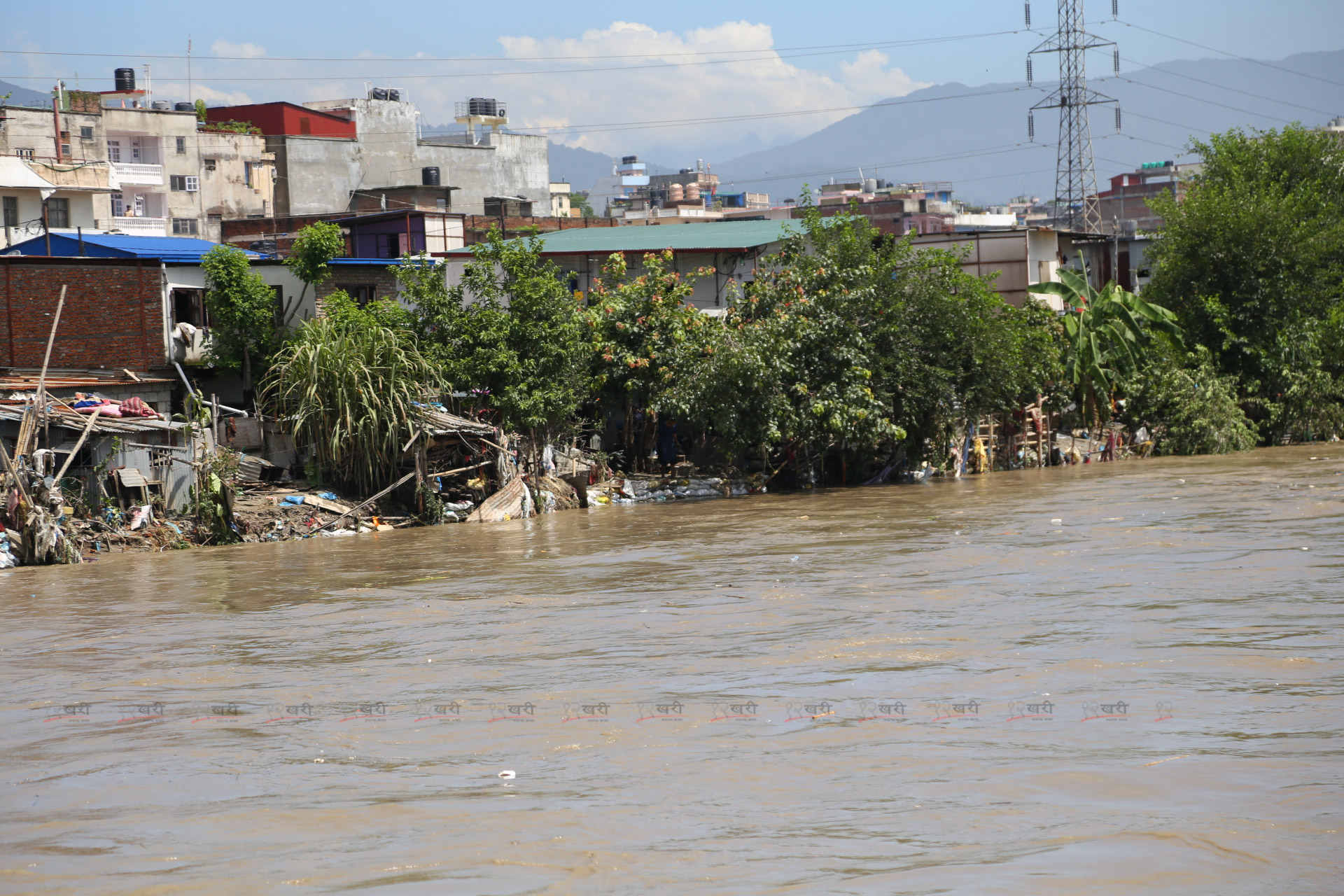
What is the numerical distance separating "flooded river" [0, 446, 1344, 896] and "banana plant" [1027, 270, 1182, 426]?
503 inches

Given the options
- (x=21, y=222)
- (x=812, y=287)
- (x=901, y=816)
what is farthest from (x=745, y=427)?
(x=21, y=222)

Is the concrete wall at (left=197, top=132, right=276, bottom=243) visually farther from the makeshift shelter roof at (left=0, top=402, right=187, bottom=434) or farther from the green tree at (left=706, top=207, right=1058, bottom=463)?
the makeshift shelter roof at (left=0, top=402, right=187, bottom=434)

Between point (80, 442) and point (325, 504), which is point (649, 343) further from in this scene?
point (80, 442)

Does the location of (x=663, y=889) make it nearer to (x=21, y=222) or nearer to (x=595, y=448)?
(x=595, y=448)

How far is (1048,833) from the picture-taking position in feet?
19.1

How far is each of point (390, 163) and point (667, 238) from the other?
24889 mm

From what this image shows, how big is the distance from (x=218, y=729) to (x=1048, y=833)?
221 inches

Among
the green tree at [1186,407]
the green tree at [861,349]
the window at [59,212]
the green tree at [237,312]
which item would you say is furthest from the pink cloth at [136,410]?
the green tree at [1186,407]

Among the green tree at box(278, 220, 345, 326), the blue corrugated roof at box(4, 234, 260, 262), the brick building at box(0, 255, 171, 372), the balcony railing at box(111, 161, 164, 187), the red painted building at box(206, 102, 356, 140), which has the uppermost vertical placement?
the red painted building at box(206, 102, 356, 140)

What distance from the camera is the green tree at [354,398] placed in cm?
2109

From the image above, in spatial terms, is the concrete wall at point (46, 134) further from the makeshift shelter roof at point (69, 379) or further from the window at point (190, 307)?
the makeshift shelter roof at point (69, 379)

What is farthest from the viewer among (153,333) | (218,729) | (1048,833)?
(153,333)

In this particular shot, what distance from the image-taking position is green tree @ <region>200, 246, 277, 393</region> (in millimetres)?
22984

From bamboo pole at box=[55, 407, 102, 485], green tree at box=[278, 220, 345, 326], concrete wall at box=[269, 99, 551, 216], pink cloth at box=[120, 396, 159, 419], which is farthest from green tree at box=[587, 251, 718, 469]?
concrete wall at box=[269, 99, 551, 216]
